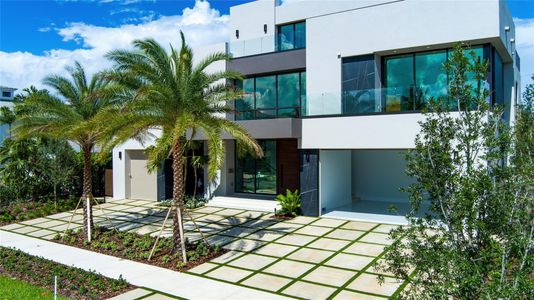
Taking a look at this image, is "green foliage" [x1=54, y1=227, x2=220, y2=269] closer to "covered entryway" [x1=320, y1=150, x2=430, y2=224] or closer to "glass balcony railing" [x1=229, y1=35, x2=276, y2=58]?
"covered entryway" [x1=320, y1=150, x2=430, y2=224]

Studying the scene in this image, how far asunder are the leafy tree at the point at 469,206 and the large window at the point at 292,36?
15.2 meters

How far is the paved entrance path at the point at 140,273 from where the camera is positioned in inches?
328

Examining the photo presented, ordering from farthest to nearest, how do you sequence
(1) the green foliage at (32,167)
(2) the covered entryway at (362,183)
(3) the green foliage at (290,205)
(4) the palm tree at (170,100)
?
(1) the green foliage at (32,167)
(2) the covered entryway at (362,183)
(3) the green foliage at (290,205)
(4) the palm tree at (170,100)

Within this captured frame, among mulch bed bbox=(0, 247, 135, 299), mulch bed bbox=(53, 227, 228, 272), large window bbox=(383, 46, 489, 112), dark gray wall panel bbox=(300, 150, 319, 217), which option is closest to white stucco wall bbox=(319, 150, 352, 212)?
dark gray wall panel bbox=(300, 150, 319, 217)

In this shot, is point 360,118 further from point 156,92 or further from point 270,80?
point 156,92

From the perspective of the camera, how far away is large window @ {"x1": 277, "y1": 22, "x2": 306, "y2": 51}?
19.7 m

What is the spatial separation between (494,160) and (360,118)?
9.55 m

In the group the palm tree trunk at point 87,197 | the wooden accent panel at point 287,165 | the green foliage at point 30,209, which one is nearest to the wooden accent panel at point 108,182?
the green foliage at point 30,209

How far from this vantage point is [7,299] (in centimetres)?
815

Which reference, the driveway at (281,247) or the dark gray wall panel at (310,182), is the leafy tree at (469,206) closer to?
the driveway at (281,247)

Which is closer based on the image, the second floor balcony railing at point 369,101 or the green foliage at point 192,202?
the second floor balcony railing at point 369,101

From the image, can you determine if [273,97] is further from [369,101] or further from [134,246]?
[134,246]

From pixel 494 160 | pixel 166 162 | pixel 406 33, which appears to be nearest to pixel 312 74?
pixel 406 33

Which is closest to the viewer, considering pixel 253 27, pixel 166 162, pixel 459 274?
pixel 459 274
